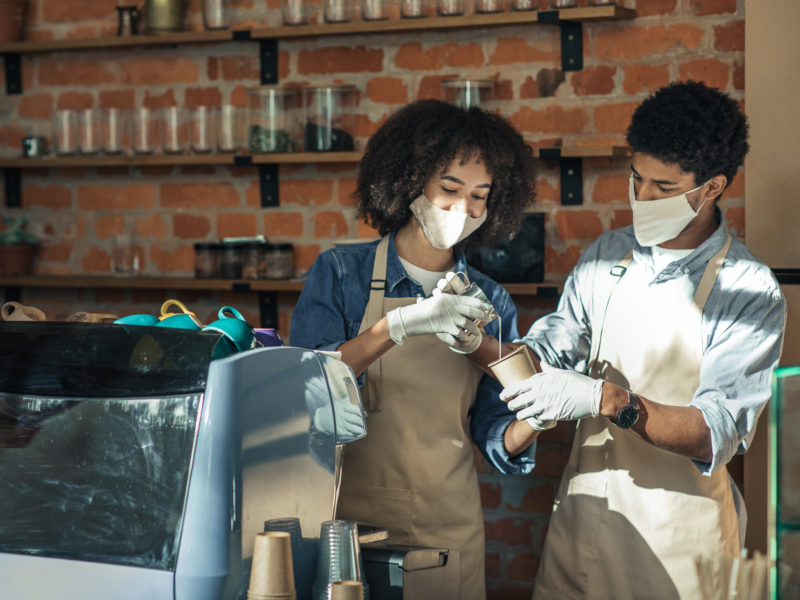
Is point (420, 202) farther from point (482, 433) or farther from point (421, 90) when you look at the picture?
point (421, 90)

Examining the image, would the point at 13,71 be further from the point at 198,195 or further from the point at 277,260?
the point at 277,260

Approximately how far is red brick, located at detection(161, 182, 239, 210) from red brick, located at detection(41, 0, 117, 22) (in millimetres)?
585

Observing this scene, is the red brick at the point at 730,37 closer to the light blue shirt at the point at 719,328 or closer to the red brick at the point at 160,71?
the light blue shirt at the point at 719,328

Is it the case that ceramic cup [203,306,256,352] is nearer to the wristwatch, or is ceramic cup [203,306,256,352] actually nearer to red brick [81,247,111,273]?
the wristwatch

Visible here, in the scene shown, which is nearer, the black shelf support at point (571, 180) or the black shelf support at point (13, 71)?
the black shelf support at point (571, 180)

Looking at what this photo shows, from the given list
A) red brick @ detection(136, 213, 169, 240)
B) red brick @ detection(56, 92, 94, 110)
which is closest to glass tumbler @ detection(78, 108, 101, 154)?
red brick @ detection(56, 92, 94, 110)

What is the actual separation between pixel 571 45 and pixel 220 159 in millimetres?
1051

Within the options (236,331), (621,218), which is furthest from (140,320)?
(621,218)

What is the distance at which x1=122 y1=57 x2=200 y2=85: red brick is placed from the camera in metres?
3.07

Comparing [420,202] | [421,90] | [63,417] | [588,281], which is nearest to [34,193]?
[421,90]

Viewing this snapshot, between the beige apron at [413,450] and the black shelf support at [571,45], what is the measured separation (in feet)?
3.41

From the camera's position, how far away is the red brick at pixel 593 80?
2.63 metres

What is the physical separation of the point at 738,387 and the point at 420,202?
2.23 ft

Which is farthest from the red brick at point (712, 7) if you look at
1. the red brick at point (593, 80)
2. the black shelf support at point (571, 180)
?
the black shelf support at point (571, 180)
